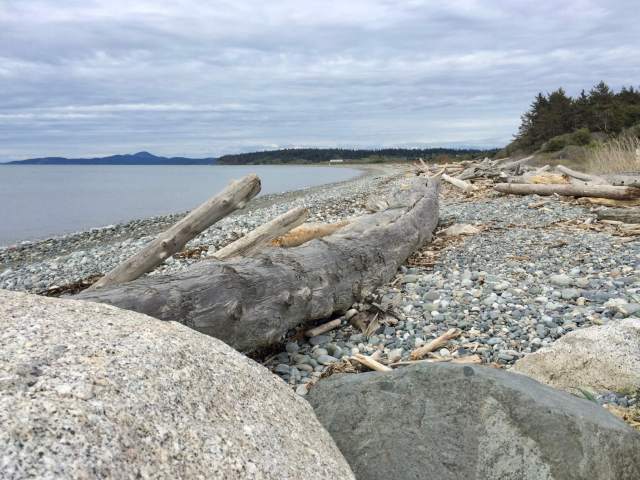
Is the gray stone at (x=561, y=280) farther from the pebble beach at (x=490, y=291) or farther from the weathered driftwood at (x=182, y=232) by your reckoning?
the weathered driftwood at (x=182, y=232)

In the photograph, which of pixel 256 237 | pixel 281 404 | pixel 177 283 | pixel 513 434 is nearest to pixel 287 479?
pixel 281 404

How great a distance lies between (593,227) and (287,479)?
8.48 m

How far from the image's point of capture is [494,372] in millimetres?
2787

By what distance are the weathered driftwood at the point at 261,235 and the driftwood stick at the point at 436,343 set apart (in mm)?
2730

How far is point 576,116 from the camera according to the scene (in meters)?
40.8

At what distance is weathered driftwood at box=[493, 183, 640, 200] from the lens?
11.8m

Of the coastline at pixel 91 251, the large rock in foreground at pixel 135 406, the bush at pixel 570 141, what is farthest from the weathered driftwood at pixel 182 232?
the bush at pixel 570 141

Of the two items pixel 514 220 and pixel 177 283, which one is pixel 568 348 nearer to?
pixel 177 283

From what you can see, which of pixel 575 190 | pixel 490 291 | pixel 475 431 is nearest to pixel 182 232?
pixel 490 291

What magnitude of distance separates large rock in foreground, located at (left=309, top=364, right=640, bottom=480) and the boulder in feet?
3.03

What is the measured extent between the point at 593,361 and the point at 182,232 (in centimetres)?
420

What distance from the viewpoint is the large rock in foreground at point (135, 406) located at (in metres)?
1.61

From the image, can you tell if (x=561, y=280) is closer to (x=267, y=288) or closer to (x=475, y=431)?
(x=267, y=288)

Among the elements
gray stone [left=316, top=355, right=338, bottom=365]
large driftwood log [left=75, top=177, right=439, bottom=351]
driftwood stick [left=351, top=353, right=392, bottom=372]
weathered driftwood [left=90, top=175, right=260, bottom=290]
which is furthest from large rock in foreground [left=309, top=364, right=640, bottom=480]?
weathered driftwood [left=90, top=175, right=260, bottom=290]
